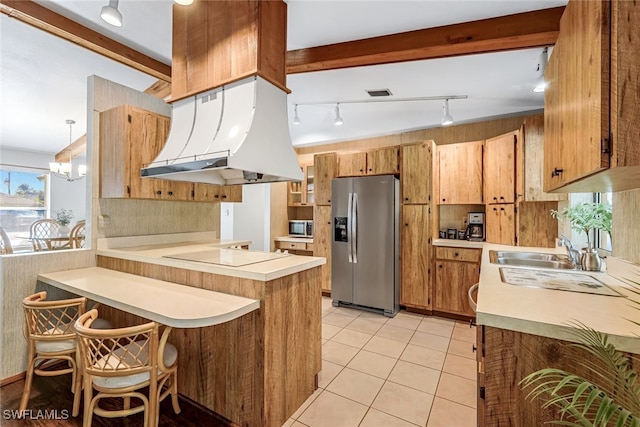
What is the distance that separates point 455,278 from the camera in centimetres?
358

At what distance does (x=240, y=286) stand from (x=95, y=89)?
2.48 m

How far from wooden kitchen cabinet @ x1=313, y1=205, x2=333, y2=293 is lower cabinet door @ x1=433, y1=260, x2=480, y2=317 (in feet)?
5.27

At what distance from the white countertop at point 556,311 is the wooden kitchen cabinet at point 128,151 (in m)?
2.85

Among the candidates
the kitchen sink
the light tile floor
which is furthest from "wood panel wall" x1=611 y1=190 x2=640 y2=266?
the light tile floor

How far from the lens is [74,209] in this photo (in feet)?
23.1

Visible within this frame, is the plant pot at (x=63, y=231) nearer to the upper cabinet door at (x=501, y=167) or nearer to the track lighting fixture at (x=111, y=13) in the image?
the track lighting fixture at (x=111, y=13)

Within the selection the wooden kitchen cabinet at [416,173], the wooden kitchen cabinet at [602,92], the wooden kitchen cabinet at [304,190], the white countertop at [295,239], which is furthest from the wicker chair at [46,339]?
the wooden kitchen cabinet at [304,190]

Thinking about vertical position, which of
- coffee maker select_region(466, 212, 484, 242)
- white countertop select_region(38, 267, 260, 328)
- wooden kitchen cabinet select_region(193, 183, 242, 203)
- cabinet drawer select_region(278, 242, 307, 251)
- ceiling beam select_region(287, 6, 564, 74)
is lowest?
cabinet drawer select_region(278, 242, 307, 251)

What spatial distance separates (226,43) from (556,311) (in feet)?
8.50

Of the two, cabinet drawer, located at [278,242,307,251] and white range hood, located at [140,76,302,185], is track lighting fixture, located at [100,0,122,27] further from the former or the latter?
cabinet drawer, located at [278,242,307,251]

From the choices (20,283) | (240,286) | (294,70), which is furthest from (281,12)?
(20,283)

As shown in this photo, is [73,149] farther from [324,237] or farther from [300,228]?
[324,237]

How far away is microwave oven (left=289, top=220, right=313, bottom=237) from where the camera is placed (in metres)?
5.31

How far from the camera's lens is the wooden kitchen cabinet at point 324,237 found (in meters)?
4.49
